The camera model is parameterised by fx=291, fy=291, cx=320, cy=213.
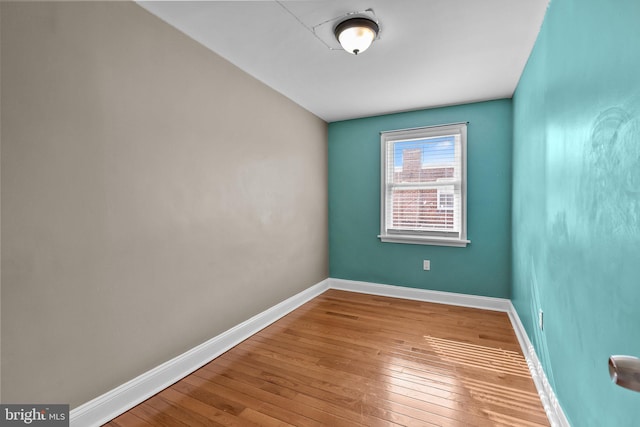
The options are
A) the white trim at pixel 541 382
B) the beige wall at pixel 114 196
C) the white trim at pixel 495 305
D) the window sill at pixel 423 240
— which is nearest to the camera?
the beige wall at pixel 114 196

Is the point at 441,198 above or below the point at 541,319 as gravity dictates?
above

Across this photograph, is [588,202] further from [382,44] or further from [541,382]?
[382,44]

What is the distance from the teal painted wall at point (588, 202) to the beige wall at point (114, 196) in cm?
230

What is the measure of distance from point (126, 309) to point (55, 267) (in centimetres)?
46

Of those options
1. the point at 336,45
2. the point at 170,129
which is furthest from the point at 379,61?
the point at 170,129

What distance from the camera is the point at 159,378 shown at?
6.38 feet

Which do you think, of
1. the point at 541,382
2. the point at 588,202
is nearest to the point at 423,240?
the point at 541,382

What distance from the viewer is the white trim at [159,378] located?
5.28 ft

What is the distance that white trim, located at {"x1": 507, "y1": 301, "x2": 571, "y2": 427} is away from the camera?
5.13ft

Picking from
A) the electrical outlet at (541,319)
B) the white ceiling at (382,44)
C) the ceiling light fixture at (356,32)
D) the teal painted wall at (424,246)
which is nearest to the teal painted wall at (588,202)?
the electrical outlet at (541,319)

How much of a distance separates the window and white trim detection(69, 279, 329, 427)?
202 centimetres

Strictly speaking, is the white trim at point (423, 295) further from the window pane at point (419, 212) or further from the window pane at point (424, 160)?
the window pane at point (424, 160)

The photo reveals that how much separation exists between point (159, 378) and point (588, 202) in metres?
2.58

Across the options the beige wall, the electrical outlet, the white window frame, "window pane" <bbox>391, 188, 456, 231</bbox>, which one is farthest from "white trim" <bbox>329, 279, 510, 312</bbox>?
the beige wall
